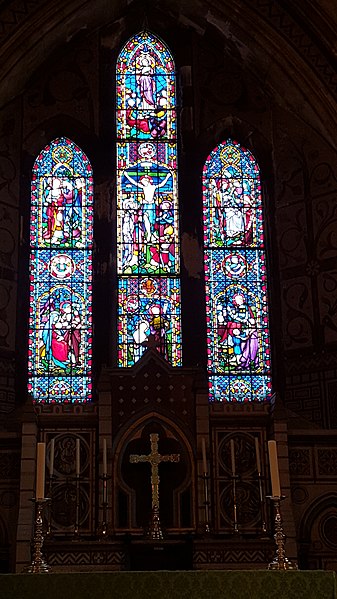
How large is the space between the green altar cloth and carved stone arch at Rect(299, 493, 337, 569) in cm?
595

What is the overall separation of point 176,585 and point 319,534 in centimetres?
618

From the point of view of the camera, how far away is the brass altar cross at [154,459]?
9.16 m

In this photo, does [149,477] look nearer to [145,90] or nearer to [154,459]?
[154,459]

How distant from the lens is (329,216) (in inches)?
478

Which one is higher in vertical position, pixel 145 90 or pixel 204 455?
pixel 145 90

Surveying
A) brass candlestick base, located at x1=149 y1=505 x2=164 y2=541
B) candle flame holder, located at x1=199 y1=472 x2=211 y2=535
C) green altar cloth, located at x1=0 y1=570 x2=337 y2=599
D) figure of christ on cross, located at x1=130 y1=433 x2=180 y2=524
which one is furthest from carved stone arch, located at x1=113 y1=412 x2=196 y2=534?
green altar cloth, located at x1=0 y1=570 x2=337 y2=599

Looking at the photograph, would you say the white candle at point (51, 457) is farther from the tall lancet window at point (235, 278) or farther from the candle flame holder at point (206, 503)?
the tall lancet window at point (235, 278)

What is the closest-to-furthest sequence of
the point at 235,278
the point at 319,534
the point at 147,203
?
the point at 319,534
the point at 235,278
the point at 147,203

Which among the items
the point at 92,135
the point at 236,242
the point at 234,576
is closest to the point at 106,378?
the point at 236,242

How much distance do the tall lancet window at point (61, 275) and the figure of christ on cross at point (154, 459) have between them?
2466 millimetres

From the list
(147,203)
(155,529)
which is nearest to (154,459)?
(155,529)

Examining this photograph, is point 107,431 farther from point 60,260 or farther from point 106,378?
point 60,260

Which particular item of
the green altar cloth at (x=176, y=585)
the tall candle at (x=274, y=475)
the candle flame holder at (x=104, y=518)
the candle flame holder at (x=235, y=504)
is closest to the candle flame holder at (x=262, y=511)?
the candle flame holder at (x=235, y=504)

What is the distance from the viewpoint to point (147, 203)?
500 inches
